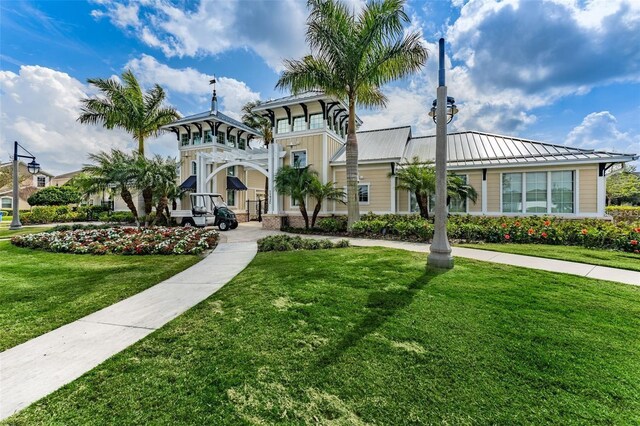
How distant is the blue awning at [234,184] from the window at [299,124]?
796 cm

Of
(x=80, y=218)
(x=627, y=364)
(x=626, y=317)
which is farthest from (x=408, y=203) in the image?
(x=80, y=218)

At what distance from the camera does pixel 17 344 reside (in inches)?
137

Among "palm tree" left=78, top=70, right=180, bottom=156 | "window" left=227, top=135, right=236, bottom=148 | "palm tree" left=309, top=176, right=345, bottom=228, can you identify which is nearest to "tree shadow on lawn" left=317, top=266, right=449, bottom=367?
"palm tree" left=309, top=176, right=345, bottom=228

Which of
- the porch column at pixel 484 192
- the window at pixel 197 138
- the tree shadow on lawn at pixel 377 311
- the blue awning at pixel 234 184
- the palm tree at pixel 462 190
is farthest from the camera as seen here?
the blue awning at pixel 234 184

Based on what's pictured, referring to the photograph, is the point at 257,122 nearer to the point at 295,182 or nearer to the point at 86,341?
the point at 295,182

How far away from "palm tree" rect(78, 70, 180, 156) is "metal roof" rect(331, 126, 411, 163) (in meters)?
13.6

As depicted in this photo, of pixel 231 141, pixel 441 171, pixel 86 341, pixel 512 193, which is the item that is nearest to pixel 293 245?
pixel 441 171

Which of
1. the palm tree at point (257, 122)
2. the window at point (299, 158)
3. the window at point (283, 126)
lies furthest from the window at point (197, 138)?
the window at point (299, 158)

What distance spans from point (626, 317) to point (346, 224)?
11.0 metres

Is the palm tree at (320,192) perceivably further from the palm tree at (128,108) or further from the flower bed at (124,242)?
the palm tree at (128,108)

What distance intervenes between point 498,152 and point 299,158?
437 inches

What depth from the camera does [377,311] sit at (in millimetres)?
4004

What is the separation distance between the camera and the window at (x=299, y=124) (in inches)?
715

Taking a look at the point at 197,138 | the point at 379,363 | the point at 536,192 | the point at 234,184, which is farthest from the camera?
the point at 234,184
